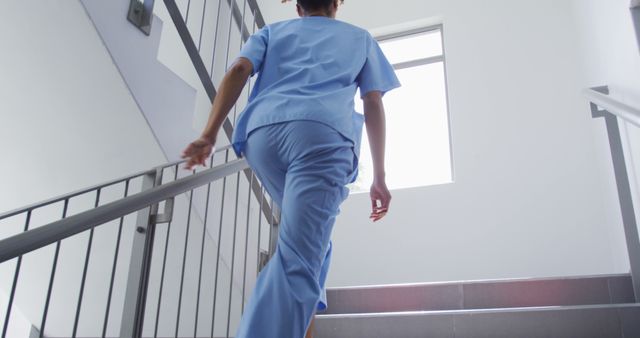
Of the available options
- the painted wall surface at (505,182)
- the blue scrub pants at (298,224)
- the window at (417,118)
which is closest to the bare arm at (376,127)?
the blue scrub pants at (298,224)

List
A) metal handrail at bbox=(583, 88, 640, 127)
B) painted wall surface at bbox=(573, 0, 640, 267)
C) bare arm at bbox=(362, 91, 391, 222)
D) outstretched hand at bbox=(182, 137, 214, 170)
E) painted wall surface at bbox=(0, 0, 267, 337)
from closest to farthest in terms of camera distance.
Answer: outstretched hand at bbox=(182, 137, 214, 170)
bare arm at bbox=(362, 91, 391, 222)
metal handrail at bbox=(583, 88, 640, 127)
painted wall surface at bbox=(573, 0, 640, 267)
painted wall surface at bbox=(0, 0, 267, 337)

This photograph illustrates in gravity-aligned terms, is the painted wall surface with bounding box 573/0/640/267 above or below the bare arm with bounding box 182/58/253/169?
above

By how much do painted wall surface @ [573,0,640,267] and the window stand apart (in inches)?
45.1

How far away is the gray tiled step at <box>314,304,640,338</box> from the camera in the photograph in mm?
1921

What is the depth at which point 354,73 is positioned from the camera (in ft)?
4.30

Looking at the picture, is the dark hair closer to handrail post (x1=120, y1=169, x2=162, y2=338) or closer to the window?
handrail post (x1=120, y1=169, x2=162, y2=338)

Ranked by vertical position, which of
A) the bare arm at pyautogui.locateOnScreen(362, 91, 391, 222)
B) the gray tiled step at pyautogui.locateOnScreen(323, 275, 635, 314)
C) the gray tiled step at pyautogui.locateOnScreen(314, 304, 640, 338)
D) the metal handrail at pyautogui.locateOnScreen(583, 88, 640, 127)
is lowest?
the gray tiled step at pyautogui.locateOnScreen(314, 304, 640, 338)

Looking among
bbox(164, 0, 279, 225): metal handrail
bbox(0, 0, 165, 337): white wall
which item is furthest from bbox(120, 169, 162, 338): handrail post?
bbox(0, 0, 165, 337): white wall

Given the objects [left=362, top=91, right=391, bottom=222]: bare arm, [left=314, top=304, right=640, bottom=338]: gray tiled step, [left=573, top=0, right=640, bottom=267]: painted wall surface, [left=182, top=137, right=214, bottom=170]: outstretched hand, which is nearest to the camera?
[left=182, top=137, right=214, bottom=170]: outstretched hand

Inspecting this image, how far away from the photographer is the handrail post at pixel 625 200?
2.23 m

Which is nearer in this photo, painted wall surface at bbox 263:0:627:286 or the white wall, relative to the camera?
the white wall

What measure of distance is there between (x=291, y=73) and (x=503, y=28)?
3.23 meters

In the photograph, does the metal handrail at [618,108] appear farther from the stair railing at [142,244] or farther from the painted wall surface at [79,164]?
the painted wall surface at [79,164]

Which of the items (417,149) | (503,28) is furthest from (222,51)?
(503,28)
